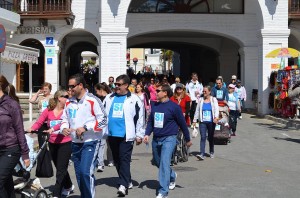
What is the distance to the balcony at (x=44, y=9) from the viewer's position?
23061mm

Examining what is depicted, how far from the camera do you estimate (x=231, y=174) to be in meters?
9.86

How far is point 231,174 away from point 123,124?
282 cm

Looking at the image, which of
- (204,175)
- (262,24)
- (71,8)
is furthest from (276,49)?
(204,175)

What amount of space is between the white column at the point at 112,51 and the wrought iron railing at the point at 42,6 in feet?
7.30

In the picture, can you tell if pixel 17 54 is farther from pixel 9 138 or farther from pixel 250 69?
pixel 250 69

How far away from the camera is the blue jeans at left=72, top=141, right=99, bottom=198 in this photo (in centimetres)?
682

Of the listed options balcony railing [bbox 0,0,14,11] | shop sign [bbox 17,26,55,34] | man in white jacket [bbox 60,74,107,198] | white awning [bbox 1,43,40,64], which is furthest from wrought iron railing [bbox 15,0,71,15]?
man in white jacket [bbox 60,74,107,198]

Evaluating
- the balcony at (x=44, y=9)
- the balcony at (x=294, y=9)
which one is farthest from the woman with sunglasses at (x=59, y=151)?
the balcony at (x=294, y=9)

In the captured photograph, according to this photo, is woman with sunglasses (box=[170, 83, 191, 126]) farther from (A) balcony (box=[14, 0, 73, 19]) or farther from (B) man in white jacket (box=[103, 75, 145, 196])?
(A) balcony (box=[14, 0, 73, 19])

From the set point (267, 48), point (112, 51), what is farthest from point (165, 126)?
point (267, 48)

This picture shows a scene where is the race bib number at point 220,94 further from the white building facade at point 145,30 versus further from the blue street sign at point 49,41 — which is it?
the blue street sign at point 49,41

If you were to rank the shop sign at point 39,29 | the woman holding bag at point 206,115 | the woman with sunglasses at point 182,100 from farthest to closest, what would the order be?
the shop sign at point 39,29 → the woman with sunglasses at point 182,100 → the woman holding bag at point 206,115

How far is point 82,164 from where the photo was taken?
22.4ft

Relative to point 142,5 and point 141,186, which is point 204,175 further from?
point 142,5
